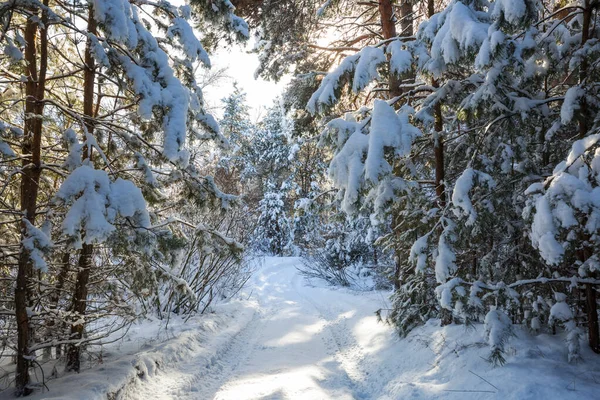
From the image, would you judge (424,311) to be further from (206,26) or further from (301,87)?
(206,26)

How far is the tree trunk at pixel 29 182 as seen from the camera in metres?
3.27

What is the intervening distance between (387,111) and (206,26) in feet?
17.0

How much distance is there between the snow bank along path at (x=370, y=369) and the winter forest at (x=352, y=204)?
3 centimetres

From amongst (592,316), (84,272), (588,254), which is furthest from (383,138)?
(84,272)

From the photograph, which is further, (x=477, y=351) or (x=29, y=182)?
(x=477, y=351)

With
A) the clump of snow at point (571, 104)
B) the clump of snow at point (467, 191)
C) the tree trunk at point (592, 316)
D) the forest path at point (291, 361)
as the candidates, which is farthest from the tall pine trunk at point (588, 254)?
the forest path at point (291, 361)

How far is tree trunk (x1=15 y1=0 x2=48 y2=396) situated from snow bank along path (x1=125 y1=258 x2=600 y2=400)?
1038 millimetres

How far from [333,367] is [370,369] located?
1.64ft

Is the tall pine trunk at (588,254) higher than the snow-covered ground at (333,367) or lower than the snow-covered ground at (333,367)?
higher

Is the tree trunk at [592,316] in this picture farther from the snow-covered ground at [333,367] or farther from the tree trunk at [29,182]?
the tree trunk at [29,182]

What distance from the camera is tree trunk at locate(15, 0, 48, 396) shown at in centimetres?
327

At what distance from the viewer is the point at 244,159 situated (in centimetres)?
2891

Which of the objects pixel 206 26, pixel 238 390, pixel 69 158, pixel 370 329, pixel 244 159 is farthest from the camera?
pixel 244 159

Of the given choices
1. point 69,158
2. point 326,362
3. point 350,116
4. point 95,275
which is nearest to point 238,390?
point 326,362
